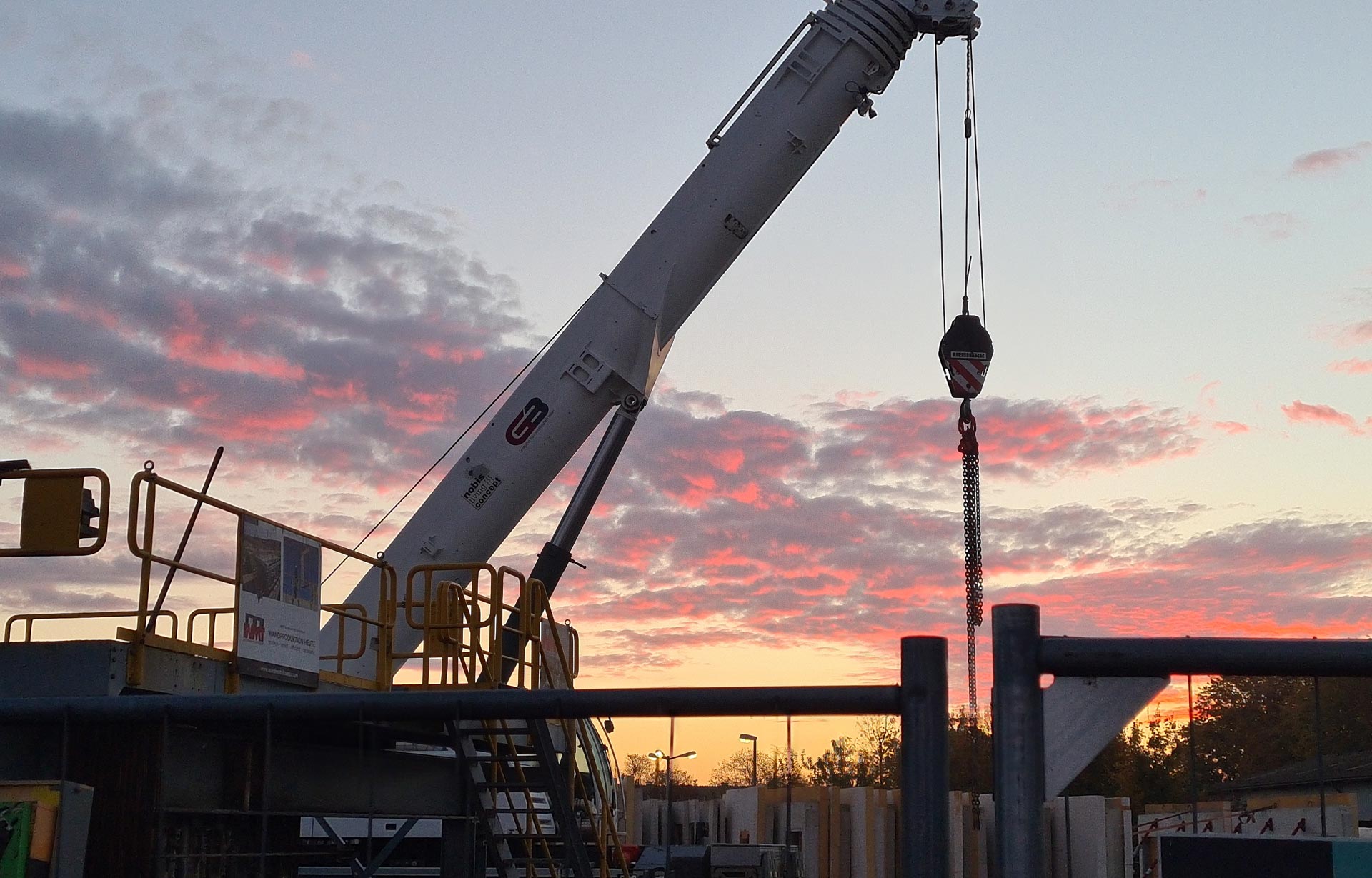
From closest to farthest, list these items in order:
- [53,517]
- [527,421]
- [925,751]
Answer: [925,751] → [53,517] → [527,421]

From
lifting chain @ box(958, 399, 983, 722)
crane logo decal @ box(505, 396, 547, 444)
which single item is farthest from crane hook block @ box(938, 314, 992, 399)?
crane logo decal @ box(505, 396, 547, 444)

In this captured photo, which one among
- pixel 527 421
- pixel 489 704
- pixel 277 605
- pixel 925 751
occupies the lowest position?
pixel 925 751

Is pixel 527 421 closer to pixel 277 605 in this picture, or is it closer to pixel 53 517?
pixel 277 605

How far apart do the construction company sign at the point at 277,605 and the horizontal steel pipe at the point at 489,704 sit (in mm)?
3998

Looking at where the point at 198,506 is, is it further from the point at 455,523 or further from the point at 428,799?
the point at 455,523

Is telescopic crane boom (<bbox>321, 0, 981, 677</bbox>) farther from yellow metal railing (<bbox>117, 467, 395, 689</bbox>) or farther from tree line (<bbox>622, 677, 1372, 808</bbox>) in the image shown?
tree line (<bbox>622, 677, 1372, 808</bbox>)

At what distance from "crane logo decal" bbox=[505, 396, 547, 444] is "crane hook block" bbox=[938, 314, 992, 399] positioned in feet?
16.4

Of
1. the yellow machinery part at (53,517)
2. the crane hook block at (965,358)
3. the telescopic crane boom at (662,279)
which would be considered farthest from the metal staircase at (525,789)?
the crane hook block at (965,358)

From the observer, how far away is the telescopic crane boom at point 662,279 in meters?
16.1

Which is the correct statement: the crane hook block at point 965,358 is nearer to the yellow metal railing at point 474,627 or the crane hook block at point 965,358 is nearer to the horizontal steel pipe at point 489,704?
the yellow metal railing at point 474,627

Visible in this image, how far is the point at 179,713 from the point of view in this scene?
561cm

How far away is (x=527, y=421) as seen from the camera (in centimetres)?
1619

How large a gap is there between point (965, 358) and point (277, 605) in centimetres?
976

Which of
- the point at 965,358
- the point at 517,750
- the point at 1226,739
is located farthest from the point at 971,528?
the point at 1226,739
